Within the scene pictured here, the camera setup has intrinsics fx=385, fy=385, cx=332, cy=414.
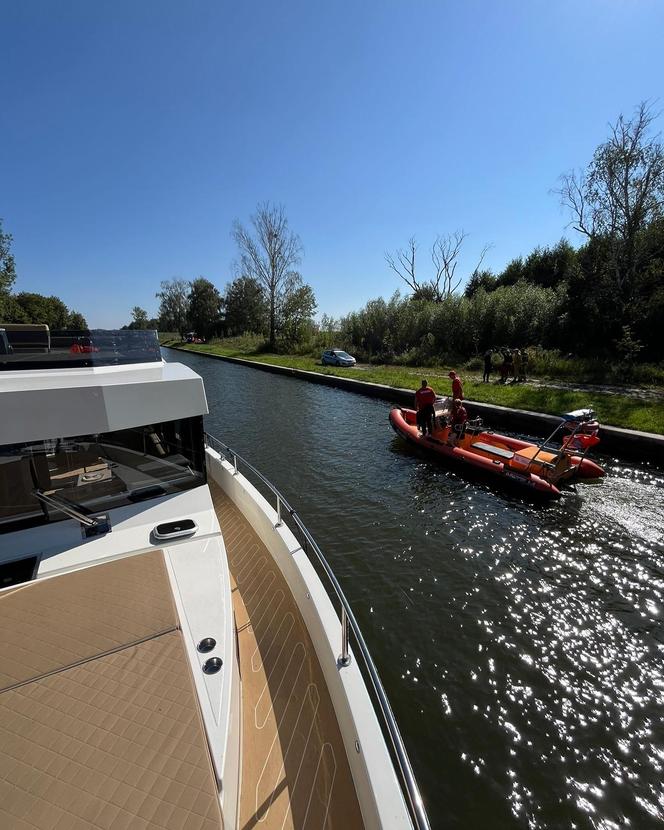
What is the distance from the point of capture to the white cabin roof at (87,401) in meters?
3.33

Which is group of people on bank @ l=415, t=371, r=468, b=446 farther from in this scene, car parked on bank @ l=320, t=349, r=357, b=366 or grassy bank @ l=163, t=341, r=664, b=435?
car parked on bank @ l=320, t=349, r=357, b=366

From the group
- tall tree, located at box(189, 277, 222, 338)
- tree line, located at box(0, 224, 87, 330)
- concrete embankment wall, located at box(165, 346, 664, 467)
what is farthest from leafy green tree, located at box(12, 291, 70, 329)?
concrete embankment wall, located at box(165, 346, 664, 467)

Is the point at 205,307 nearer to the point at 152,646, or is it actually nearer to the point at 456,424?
the point at 456,424

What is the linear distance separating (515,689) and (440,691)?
2.85ft

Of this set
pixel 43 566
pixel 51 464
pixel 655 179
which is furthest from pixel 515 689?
pixel 655 179

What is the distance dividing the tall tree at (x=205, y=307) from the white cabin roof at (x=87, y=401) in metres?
72.5

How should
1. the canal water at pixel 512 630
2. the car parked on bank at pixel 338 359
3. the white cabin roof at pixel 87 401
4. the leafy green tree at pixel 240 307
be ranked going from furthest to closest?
the leafy green tree at pixel 240 307 → the car parked on bank at pixel 338 359 → the canal water at pixel 512 630 → the white cabin roof at pixel 87 401

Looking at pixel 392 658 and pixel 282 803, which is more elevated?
pixel 282 803

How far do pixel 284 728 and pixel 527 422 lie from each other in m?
13.0

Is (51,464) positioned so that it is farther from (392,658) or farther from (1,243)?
(1,243)

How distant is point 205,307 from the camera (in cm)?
7169

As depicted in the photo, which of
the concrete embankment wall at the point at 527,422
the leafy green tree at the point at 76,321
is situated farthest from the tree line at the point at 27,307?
the concrete embankment wall at the point at 527,422

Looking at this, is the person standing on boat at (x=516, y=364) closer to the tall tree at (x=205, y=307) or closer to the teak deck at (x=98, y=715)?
the teak deck at (x=98, y=715)

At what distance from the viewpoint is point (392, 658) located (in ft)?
15.9
